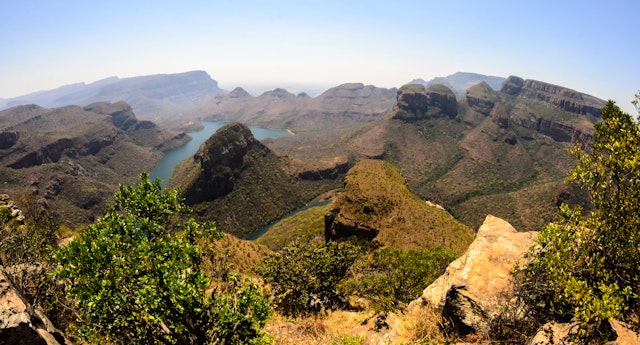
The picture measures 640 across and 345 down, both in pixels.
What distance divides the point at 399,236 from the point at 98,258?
255ft

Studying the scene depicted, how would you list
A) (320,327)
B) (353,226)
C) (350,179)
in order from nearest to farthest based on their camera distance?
1. (320,327)
2. (353,226)
3. (350,179)

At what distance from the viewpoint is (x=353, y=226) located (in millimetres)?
89250

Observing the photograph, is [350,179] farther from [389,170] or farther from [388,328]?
[388,328]

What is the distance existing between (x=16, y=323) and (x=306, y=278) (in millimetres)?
25417

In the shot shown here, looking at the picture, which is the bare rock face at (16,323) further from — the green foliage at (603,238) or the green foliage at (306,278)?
the green foliage at (603,238)

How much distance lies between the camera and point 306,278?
114ft

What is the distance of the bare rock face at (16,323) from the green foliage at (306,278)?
2048 centimetres

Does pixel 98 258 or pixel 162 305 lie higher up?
pixel 98 258

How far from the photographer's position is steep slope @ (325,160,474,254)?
83.2 metres

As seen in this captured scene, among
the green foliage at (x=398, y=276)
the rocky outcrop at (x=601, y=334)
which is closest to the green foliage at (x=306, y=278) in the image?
the green foliage at (x=398, y=276)

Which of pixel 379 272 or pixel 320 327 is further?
pixel 379 272

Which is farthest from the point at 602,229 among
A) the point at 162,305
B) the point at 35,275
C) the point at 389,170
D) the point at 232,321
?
the point at 389,170

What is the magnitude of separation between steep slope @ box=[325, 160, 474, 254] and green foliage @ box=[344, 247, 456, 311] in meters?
29.1

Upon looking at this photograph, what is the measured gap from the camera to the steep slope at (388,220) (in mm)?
83188
